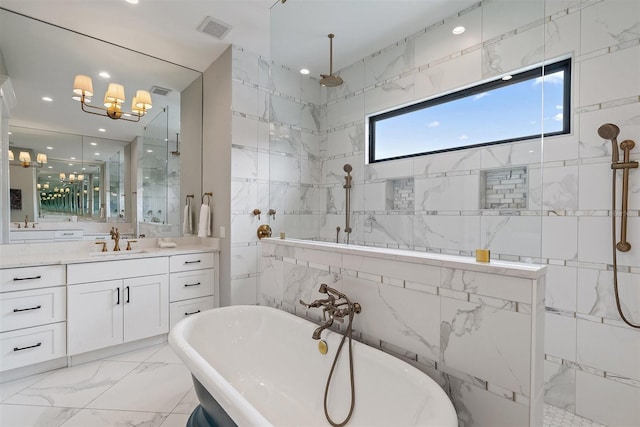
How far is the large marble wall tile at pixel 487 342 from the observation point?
3.64ft

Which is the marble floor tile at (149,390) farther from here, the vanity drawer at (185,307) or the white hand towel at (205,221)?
the white hand towel at (205,221)

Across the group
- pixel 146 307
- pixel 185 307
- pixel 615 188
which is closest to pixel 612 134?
pixel 615 188

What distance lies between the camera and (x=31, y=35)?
2.45 m

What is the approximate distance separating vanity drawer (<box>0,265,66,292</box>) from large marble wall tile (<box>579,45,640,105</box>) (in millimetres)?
3812

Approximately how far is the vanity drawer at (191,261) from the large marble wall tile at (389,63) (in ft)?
7.32

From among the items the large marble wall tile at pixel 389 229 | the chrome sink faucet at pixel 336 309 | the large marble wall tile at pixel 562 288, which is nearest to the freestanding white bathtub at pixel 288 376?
the chrome sink faucet at pixel 336 309

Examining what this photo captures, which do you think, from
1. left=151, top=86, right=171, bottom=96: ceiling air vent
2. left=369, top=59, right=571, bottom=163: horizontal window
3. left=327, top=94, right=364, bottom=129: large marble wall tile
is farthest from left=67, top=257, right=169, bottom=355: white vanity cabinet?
left=369, top=59, right=571, bottom=163: horizontal window

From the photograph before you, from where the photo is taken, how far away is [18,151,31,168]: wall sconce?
248cm

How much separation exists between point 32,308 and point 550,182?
371 cm

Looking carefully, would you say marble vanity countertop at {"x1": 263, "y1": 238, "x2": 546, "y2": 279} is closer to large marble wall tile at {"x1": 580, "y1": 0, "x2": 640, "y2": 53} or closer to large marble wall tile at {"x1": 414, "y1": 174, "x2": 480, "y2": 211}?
large marble wall tile at {"x1": 414, "y1": 174, "x2": 480, "y2": 211}

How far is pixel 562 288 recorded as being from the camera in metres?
1.90

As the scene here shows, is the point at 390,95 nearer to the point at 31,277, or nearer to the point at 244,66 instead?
the point at 244,66

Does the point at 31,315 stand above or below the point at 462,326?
below

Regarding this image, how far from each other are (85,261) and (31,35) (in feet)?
6.29
